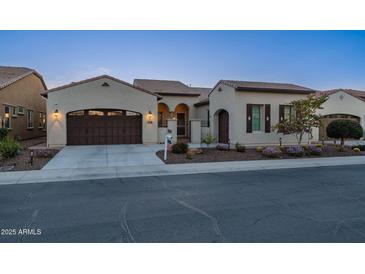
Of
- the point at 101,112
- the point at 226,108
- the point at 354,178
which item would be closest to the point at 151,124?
the point at 101,112

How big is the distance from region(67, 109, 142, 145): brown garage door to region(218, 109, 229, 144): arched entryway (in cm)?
661

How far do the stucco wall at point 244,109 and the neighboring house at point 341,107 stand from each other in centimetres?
588

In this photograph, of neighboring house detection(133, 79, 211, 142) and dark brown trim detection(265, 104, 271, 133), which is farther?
neighboring house detection(133, 79, 211, 142)

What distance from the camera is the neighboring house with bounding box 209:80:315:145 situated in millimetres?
16875

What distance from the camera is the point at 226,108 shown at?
1773cm

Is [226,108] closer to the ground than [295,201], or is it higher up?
higher up

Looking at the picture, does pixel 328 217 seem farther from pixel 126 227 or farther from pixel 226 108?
pixel 226 108

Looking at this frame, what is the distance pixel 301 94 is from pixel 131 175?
50.0ft

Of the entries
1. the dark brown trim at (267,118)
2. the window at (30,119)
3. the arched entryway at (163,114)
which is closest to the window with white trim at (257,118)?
the dark brown trim at (267,118)

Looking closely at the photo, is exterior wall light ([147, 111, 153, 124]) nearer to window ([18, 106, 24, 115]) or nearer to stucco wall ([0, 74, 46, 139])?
stucco wall ([0, 74, 46, 139])

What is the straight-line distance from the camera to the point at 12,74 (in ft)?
69.8

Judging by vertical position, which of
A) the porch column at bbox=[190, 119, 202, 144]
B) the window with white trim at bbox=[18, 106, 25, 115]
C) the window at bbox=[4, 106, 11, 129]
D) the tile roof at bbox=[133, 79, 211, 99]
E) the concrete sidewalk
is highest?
the tile roof at bbox=[133, 79, 211, 99]

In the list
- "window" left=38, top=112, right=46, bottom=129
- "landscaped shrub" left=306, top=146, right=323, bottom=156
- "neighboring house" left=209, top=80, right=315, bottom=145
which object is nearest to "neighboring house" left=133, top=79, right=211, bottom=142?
"neighboring house" left=209, top=80, right=315, bottom=145

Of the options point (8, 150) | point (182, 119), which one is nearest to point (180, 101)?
point (182, 119)
